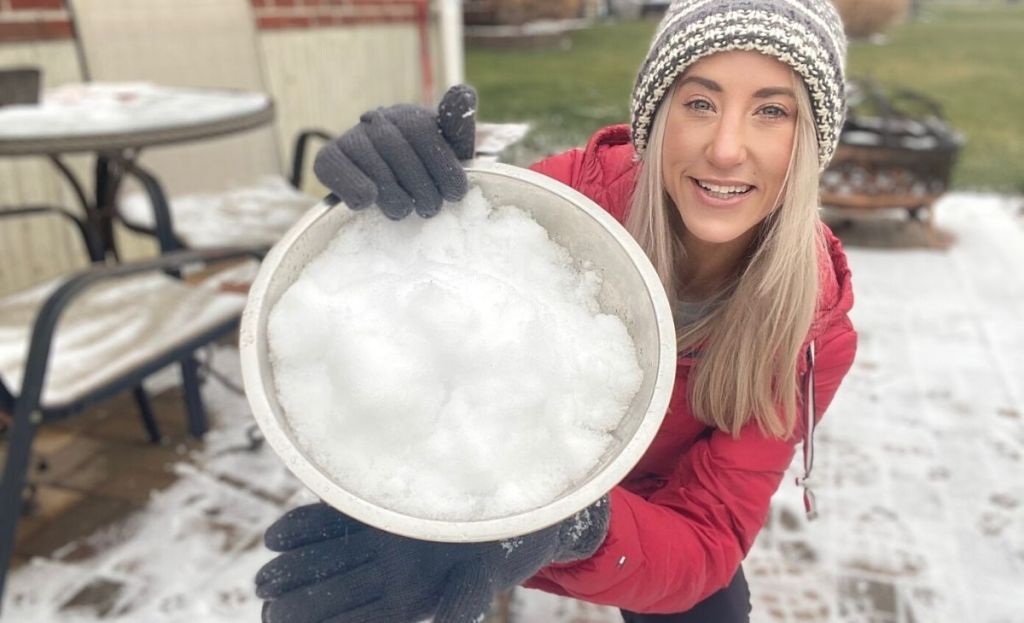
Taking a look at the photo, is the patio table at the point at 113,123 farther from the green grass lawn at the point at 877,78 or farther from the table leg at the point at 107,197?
the green grass lawn at the point at 877,78

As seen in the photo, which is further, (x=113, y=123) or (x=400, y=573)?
(x=113, y=123)

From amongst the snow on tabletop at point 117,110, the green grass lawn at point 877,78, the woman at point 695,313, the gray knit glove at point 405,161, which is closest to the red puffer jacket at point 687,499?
the woman at point 695,313

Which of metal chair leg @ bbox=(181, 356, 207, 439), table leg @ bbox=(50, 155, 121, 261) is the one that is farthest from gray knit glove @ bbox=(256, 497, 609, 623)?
table leg @ bbox=(50, 155, 121, 261)

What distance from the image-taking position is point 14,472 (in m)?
1.46

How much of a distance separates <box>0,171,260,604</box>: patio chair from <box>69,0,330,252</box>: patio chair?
0.45 meters

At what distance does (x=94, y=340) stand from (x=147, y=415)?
1.47ft

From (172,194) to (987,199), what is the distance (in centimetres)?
498

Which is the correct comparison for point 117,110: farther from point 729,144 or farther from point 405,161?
point 729,144

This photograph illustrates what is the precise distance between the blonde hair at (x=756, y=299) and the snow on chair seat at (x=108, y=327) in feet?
4.00

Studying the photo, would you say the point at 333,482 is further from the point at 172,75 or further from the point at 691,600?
the point at 172,75

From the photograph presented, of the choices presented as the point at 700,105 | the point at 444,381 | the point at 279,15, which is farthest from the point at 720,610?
the point at 279,15

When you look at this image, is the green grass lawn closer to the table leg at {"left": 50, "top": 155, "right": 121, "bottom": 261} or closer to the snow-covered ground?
the table leg at {"left": 50, "top": 155, "right": 121, "bottom": 261}

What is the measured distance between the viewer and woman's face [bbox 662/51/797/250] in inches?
38.3

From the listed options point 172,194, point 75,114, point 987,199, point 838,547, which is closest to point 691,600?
point 838,547
